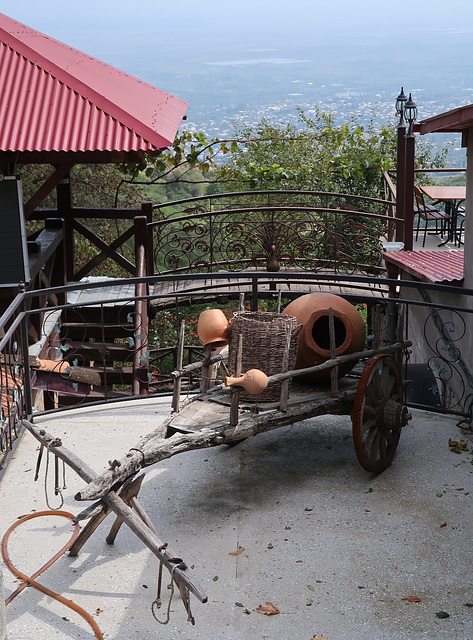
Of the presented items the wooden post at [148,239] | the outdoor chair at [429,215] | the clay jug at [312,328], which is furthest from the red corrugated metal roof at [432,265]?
the wooden post at [148,239]

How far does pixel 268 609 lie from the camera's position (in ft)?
13.8

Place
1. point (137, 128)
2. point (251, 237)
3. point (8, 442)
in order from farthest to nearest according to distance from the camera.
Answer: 1. point (251, 237)
2. point (137, 128)
3. point (8, 442)

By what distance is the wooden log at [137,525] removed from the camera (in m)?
3.67

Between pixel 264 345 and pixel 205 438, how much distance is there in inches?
37.4

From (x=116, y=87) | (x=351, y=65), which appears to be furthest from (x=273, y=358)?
(x=351, y=65)

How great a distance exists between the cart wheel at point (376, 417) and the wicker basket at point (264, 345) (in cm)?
62

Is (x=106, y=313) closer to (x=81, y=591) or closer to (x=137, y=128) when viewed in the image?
(x=137, y=128)

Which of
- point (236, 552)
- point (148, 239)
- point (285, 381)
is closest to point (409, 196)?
point (148, 239)

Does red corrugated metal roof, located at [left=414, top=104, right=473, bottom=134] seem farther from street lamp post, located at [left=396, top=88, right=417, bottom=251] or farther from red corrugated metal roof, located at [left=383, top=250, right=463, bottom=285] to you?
street lamp post, located at [left=396, top=88, right=417, bottom=251]

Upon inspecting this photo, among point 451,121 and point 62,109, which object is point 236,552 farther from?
point 62,109

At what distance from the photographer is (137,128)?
915 centimetres

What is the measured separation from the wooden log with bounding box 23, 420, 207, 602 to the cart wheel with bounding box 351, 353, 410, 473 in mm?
2045

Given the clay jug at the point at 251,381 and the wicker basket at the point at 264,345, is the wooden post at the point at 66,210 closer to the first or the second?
the wicker basket at the point at 264,345

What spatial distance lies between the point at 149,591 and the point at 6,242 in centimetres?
619
